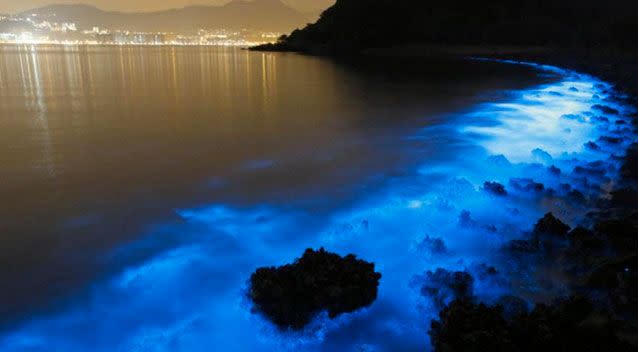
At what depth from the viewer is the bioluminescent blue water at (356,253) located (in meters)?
5.07

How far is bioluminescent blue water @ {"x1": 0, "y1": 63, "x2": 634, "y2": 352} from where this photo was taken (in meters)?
5.07

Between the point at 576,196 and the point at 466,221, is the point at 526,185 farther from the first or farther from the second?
the point at 466,221

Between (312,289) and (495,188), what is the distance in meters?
5.64

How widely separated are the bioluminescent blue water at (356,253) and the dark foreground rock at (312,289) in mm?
141

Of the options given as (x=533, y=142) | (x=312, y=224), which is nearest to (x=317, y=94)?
(x=533, y=142)

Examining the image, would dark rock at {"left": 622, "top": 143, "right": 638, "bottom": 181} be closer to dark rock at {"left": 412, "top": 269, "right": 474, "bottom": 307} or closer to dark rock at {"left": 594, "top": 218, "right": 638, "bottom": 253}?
dark rock at {"left": 594, "top": 218, "right": 638, "bottom": 253}

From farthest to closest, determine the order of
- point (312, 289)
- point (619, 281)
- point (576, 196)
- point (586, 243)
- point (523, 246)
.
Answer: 1. point (576, 196)
2. point (523, 246)
3. point (586, 243)
4. point (619, 281)
5. point (312, 289)

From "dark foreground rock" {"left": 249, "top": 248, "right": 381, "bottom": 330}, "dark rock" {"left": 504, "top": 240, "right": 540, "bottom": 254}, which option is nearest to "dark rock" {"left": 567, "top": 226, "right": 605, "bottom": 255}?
"dark rock" {"left": 504, "top": 240, "right": 540, "bottom": 254}

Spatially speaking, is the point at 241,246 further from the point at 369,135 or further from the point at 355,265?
the point at 369,135

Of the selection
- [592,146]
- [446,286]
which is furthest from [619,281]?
[592,146]

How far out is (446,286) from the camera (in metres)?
5.78

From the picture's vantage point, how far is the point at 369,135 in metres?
15.5

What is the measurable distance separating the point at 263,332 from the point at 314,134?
11.2 metres

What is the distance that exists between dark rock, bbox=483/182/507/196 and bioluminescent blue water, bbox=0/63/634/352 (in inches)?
3.2
